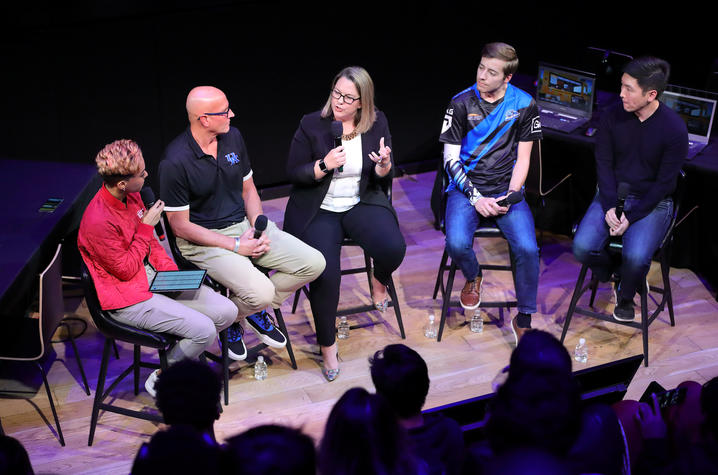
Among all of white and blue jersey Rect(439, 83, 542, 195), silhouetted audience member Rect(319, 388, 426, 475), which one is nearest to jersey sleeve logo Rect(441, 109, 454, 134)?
white and blue jersey Rect(439, 83, 542, 195)

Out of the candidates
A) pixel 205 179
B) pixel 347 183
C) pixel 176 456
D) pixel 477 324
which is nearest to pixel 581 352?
pixel 477 324

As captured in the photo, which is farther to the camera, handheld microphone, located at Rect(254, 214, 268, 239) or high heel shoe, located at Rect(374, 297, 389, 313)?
high heel shoe, located at Rect(374, 297, 389, 313)

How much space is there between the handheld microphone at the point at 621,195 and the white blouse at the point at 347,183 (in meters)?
1.34

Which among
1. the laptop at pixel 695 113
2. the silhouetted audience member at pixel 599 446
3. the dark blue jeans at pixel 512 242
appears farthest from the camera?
the laptop at pixel 695 113

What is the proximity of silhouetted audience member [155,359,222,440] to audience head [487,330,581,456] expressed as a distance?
84 cm

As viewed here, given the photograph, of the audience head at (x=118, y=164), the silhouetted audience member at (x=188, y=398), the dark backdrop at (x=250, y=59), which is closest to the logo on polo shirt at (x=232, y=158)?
the audience head at (x=118, y=164)

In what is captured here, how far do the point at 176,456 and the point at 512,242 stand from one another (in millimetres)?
2562

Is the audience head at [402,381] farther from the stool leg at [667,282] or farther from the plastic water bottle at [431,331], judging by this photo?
the stool leg at [667,282]

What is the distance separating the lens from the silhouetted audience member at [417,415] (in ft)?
7.29

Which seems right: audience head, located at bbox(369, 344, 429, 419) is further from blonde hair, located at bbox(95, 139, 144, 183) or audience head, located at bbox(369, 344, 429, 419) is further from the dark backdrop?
the dark backdrop

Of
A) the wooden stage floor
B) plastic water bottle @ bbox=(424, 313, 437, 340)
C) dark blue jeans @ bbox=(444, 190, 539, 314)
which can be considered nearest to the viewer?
the wooden stage floor

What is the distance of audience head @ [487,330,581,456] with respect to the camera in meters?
2.02

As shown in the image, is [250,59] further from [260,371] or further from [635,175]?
[635,175]

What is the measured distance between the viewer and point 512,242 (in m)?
3.93
